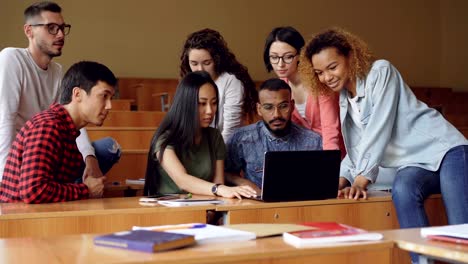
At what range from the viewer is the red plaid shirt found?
243cm

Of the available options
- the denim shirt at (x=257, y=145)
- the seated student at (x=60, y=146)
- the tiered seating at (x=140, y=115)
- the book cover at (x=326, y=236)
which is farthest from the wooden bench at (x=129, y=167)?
the book cover at (x=326, y=236)

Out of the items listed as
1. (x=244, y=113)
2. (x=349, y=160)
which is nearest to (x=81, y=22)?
(x=244, y=113)

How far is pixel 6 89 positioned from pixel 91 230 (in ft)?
3.76

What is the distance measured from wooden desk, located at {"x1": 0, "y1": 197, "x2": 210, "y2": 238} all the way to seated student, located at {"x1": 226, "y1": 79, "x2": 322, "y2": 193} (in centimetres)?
83

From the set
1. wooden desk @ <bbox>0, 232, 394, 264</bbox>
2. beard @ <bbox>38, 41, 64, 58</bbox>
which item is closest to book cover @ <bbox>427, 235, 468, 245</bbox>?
wooden desk @ <bbox>0, 232, 394, 264</bbox>

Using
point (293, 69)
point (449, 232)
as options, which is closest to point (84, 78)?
point (293, 69)

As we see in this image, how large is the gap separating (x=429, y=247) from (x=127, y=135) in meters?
3.43

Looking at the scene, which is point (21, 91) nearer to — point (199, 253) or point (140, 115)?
point (199, 253)

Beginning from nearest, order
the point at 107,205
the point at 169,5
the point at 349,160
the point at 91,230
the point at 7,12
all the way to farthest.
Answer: the point at 91,230, the point at 107,205, the point at 349,160, the point at 7,12, the point at 169,5

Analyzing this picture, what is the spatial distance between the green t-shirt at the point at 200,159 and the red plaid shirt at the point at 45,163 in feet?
1.38

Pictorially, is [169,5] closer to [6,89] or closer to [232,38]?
[232,38]

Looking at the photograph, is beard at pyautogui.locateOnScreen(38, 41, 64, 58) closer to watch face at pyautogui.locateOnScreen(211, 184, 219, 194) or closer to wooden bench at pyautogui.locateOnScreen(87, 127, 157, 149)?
watch face at pyautogui.locateOnScreen(211, 184, 219, 194)

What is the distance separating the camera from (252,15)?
9070 mm

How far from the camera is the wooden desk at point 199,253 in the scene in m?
1.35
